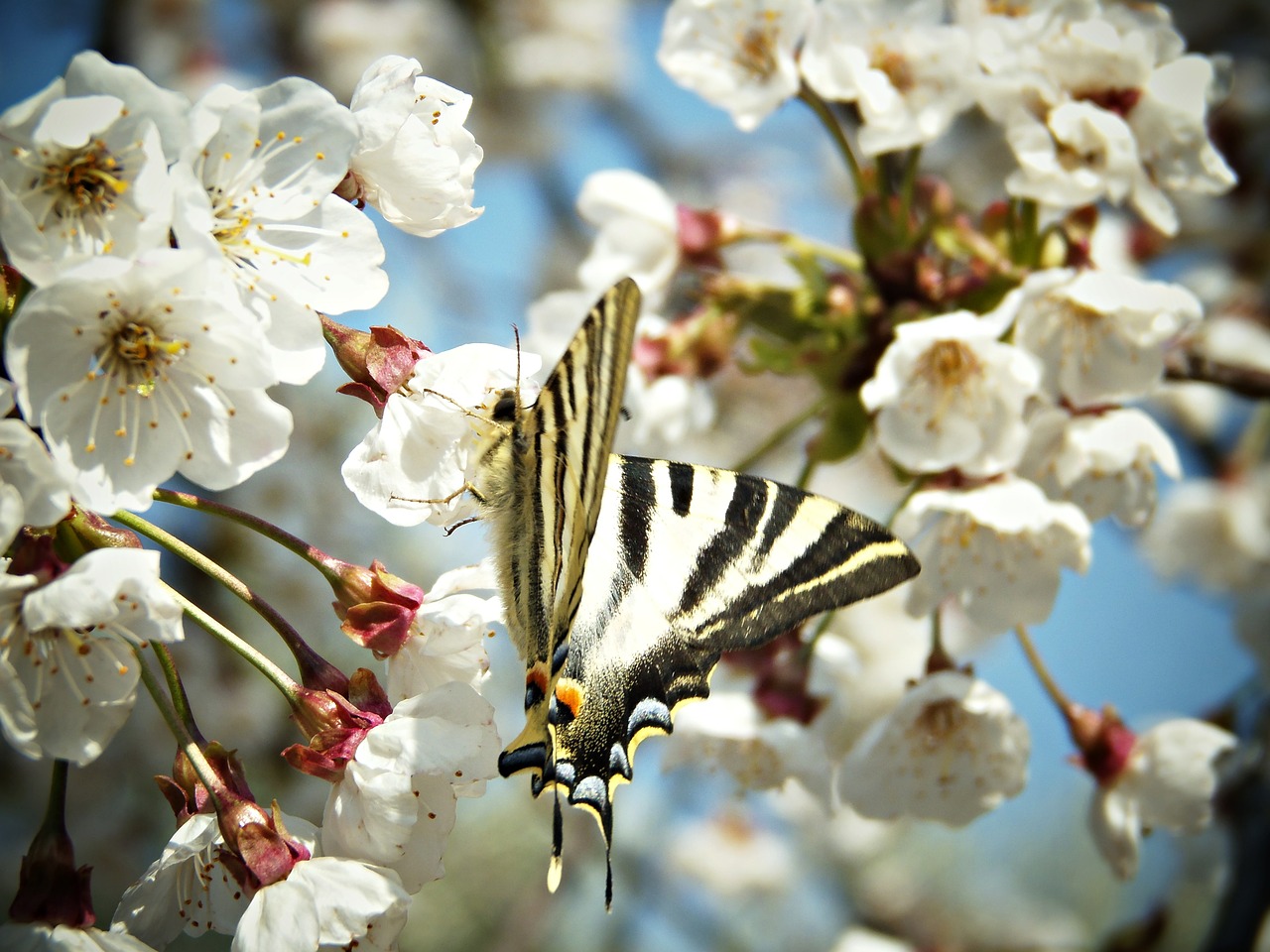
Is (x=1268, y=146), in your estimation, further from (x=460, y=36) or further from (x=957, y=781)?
(x=460, y=36)

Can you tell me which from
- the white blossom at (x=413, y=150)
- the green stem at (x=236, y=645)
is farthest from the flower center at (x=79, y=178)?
the green stem at (x=236, y=645)

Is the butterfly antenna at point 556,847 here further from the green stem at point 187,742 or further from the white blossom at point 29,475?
the white blossom at point 29,475

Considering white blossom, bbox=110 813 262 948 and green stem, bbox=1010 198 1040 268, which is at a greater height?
green stem, bbox=1010 198 1040 268

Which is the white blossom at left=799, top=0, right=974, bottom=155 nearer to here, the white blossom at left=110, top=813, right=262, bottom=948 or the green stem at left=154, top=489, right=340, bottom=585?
the green stem at left=154, top=489, right=340, bottom=585

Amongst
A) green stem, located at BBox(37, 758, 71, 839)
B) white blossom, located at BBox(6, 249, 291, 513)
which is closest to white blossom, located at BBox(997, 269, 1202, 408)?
white blossom, located at BBox(6, 249, 291, 513)

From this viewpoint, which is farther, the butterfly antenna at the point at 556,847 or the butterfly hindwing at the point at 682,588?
the butterfly hindwing at the point at 682,588
